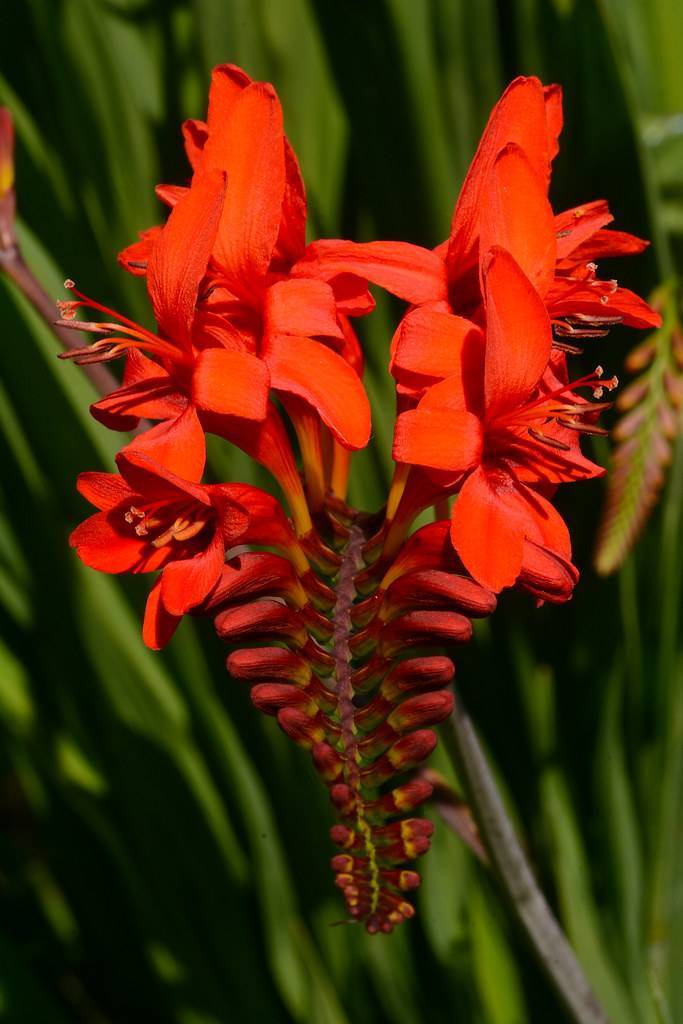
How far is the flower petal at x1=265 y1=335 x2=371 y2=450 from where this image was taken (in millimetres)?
663

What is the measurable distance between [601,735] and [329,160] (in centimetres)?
70

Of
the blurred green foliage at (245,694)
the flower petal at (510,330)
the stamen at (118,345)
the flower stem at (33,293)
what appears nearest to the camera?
the flower petal at (510,330)

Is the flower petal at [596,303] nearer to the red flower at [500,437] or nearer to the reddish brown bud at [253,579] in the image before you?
the red flower at [500,437]

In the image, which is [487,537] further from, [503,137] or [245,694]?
[245,694]

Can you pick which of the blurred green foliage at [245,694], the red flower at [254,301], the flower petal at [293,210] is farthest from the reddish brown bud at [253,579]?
the blurred green foliage at [245,694]

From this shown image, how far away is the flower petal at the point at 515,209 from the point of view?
25.7 inches

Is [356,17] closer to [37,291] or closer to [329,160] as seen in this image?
[329,160]

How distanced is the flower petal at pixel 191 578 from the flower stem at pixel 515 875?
24 centimetres

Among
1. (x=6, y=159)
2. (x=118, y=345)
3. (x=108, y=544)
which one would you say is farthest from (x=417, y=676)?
(x=6, y=159)

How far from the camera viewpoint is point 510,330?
626mm

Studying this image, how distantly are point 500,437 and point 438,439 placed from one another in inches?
3.5

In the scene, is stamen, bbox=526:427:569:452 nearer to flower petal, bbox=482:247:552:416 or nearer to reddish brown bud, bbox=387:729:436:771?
flower petal, bbox=482:247:552:416

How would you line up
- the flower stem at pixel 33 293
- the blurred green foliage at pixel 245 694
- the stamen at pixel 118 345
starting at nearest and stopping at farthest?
the stamen at pixel 118 345 → the flower stem at pixel 33 293 → the blurred green foliage at pixel 245 694

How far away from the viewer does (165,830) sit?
1243mm
